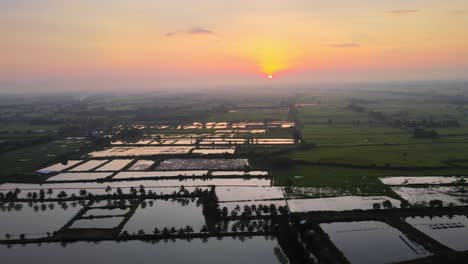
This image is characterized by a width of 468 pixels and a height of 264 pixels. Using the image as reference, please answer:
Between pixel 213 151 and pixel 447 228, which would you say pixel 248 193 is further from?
pixel 213 151

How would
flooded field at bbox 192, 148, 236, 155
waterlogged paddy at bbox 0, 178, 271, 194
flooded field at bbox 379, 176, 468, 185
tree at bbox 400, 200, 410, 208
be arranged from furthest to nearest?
flooded field at bbox 192, 148, 236, 155 → waterlogged paddy at bbox 0, 178, 271, 194 → flooded field at bbox 379, 176, 468, 185 → tree at bbox 400, 200, 410, 208

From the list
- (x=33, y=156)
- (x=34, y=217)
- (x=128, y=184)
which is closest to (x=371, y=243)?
(x=128, y=184)

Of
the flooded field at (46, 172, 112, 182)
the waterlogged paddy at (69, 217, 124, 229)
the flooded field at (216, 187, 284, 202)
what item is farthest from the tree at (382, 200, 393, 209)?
the flooded field at (46, 172, 112, 182)

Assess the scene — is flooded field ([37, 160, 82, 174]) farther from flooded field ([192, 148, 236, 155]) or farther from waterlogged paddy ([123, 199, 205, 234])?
waterlogged paddy ([123, 199, 205, 234])

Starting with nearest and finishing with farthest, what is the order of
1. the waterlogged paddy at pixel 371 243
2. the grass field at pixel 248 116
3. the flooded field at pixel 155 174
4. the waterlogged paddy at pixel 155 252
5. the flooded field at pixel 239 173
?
the waterlogged paddy at pixel 371 243 → the waterlogged paddy at pixel 155 252 → the flooded field at pixel 239 173 → the flooded field at pixel 155 174 → the grass field at pixel 248 116

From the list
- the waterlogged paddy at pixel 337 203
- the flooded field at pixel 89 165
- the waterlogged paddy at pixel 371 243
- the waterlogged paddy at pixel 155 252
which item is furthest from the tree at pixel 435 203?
the flooded field at pixel 89 165

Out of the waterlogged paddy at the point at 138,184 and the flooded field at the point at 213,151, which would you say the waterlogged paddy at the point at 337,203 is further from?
the flooded field at the point at 213,151

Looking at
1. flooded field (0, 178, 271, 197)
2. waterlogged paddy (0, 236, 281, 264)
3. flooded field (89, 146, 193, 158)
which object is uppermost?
flooded field (89, 146, 193, 158)
